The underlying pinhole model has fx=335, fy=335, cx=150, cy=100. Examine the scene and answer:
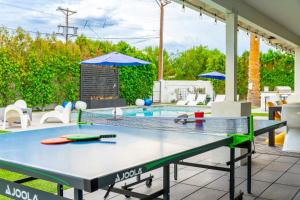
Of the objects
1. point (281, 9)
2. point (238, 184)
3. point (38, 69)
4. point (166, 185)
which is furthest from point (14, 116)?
point (166, 185)

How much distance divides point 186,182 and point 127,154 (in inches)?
98.9

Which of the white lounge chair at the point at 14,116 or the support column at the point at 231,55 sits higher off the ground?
the support column at the point at 231,55

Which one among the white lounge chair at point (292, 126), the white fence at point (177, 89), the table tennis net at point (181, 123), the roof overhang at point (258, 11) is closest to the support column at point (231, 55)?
the roof overhang at point (258, 11)

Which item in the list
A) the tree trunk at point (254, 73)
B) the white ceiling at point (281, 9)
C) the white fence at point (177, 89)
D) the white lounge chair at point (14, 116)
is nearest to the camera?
the white ceiling at point (281, 9)

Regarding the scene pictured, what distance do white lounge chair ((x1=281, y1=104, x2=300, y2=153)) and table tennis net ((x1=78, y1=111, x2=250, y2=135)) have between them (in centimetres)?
254

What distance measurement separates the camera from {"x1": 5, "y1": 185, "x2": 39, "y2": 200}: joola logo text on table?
192 cm

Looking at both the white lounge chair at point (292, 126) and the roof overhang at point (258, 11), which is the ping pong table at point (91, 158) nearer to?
the roof overhang at point (258, 11)

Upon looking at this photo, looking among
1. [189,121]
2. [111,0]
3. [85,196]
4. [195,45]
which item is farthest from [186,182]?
[111,0]

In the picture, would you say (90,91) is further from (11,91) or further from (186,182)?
(186,182)

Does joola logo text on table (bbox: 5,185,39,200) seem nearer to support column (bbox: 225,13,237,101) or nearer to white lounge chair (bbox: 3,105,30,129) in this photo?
support column (bbox: 225,13,237,101)

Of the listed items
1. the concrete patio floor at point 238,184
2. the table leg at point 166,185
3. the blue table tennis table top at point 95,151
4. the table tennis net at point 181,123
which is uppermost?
the table tennis net at point 181,123

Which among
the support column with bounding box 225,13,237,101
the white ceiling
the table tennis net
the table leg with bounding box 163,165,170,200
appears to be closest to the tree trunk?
the white ceiling

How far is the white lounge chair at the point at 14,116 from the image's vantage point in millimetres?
9305

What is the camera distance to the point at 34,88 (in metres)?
14.1
